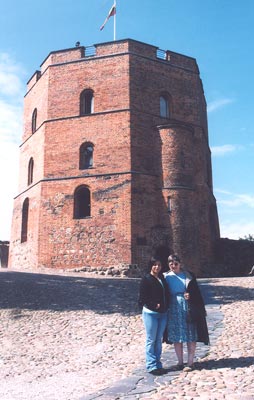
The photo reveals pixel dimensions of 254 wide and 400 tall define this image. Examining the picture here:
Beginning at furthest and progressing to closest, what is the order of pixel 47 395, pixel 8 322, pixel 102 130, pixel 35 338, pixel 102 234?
pixel 102 130, pixel 102 234, pixel 8 322, pixel 35 338, pixel 47 395

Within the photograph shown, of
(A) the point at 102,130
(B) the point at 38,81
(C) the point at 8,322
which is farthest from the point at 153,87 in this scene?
(C) the point at 8,322

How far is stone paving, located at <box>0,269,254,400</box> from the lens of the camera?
473 centimetres

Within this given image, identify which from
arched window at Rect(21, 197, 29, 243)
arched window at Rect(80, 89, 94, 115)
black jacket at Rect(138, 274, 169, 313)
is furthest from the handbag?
arched window at Rect(21, 197, 29, 243)

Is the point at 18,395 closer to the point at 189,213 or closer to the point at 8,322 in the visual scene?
the point at 8,322

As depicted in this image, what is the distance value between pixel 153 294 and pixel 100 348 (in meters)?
2.10

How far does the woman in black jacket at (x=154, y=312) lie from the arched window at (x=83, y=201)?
13437mm

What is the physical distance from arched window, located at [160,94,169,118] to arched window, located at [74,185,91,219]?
5.52 metres

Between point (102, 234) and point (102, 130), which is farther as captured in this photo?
point (102, 130)

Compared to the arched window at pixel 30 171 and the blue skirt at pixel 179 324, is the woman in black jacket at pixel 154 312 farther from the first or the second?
the arched window at pixel 30 171

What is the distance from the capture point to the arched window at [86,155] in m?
19.3

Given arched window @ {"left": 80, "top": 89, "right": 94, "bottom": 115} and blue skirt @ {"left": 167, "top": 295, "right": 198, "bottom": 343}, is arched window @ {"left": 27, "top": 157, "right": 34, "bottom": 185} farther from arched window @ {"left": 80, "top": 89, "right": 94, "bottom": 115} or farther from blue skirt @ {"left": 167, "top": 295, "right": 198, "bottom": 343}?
blue skirt @ {"left": 167, "top": 295, "right": 198, "bottom": 343}

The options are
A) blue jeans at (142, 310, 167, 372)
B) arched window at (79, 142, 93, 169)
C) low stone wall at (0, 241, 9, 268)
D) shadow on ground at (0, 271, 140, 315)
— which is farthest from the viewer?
low stone wall at (0, 241, 9, 268)

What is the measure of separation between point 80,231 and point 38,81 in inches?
359

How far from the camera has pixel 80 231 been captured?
18.2 m
